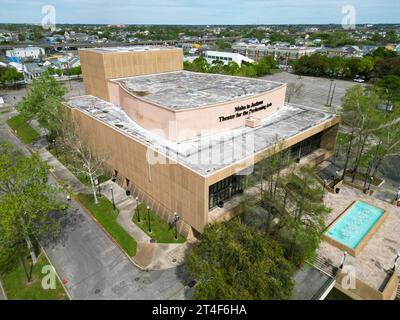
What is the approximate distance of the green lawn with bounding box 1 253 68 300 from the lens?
24.8m

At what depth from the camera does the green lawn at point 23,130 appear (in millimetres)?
60469

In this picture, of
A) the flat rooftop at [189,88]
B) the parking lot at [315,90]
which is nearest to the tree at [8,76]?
the flat rooftop at [189,88]

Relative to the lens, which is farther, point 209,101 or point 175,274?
point 209,101

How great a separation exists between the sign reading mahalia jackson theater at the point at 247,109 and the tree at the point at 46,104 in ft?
97.3

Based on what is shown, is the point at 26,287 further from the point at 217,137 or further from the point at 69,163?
the point at 217,137

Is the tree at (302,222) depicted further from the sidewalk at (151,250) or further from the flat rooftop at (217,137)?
the sidewalk at (151,250)

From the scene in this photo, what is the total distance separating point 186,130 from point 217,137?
469cm

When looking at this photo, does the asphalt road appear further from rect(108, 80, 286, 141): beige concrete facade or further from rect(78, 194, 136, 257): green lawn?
rect(108, 80, 286, 141): beige concrete facade

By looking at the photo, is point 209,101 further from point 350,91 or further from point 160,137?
point 350,91

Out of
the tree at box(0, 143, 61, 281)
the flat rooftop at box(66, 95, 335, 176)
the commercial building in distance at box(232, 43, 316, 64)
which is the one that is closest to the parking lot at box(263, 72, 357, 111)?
the commercial building in distance at box(232, 43, 316, 64)

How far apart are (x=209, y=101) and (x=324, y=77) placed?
102m

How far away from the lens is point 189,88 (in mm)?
47500
